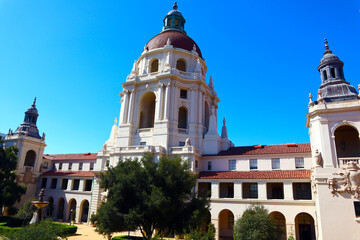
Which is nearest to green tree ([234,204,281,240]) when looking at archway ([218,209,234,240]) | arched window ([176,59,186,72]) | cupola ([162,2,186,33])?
archway ([218,209,234,240])

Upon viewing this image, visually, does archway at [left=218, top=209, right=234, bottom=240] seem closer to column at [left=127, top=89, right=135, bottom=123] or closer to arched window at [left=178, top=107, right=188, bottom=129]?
arched window at [left=178, top=107, right=188, bottom=129]

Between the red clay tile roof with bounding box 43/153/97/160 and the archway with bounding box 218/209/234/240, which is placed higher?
the red clay tile roof with bounding box 43/153/97/160

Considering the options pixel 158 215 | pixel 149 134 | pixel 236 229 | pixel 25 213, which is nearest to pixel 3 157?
pixel 25 213

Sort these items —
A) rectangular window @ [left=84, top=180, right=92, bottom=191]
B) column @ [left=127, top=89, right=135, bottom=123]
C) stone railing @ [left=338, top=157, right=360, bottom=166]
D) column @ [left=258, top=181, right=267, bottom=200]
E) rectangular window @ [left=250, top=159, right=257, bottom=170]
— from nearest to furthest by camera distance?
1. stone railing @ [left=338, top=157, right=360, bottom=166]
2. column @ [left=258, top=181, right=267, bottom=200]
3. rectangular window @ [left=250, top=159, right=257, bottom=170]
4. column @ [left=127, top=89, right=135, bottom=123]
5. rectangular window @ [left=84, top=180, right=92, bottom=191]

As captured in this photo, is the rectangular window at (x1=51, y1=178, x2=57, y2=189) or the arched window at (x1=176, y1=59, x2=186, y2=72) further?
the rectangular window at (x1=51, y1=178, x2=57, y2=189)

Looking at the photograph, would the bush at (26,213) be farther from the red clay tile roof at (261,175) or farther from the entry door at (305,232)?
the entry door at (305,232)

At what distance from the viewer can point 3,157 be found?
4303 centimetres

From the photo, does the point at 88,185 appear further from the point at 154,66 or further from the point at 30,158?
the point at 154,66

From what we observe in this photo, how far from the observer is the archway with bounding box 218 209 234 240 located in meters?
36.0

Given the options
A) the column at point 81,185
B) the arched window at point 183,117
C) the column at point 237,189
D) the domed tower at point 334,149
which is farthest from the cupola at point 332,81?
the column at point 81,185

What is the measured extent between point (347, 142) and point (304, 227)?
11.8 meters

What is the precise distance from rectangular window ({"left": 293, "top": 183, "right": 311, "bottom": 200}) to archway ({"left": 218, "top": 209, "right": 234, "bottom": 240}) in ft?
30.2

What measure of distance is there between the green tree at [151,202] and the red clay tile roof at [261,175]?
10996 millimetres

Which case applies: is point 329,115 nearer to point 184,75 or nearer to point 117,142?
point 184,75
